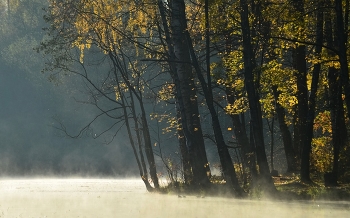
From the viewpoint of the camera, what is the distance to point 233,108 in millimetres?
25703

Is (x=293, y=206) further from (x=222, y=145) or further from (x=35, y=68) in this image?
(x=35, y=68)

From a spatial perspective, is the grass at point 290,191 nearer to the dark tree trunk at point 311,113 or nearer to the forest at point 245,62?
the forest at point 245,62

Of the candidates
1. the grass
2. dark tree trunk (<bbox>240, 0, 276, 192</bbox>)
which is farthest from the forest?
the grass

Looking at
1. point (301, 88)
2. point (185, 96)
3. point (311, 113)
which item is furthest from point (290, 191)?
point (301, 88)

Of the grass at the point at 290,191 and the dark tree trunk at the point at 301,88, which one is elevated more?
the dark tree trunk at the point at 301,88

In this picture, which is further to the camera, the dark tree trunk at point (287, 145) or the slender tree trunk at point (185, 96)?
the dark tree trunk at point (287, 145)

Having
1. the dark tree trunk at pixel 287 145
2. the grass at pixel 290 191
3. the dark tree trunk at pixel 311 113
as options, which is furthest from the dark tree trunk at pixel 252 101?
the dark tree trunk at pixel 287 145

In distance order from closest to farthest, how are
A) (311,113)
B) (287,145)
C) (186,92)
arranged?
1. (311,113)
2. (186,92)
3. (287,145)

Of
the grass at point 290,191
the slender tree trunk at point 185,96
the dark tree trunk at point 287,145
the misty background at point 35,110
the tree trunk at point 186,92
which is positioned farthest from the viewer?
the misty background at point 35,110

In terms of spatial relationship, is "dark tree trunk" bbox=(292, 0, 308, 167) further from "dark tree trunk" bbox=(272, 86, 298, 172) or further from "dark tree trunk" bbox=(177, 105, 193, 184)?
"dark tree trunk" bbox=(177, 105, 193, 184)

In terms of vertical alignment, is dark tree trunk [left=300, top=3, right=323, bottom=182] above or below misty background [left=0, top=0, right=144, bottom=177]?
below

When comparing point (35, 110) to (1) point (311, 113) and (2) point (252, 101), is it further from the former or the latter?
(2) point (252, 101)

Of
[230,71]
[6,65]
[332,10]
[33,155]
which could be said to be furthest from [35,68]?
[332,10]

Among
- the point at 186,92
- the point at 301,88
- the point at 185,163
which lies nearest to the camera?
the point at 186,92
